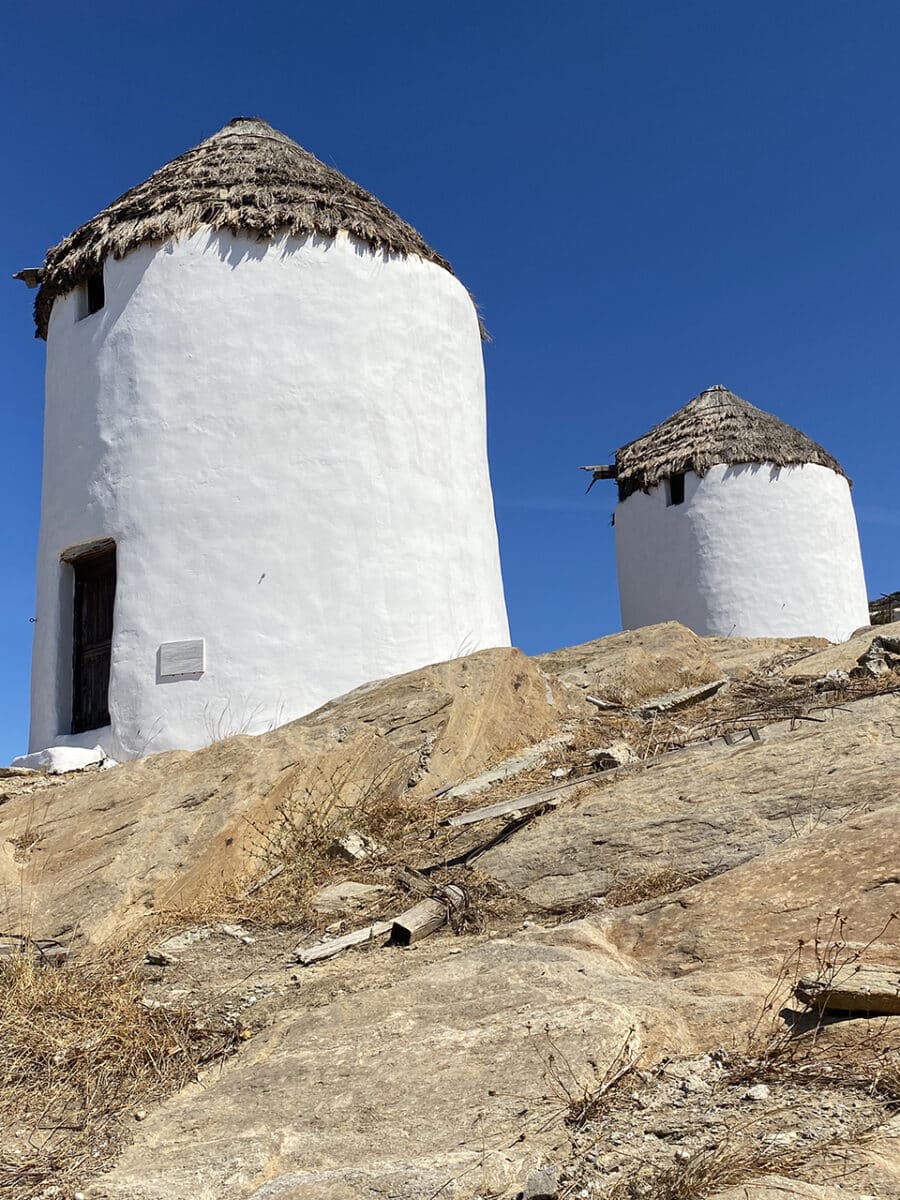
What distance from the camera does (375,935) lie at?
4531 mm

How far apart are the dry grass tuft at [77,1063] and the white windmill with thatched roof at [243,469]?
430cm

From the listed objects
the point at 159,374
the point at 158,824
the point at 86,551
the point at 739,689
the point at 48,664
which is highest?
the point at 159,374

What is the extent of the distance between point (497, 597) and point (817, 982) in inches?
278

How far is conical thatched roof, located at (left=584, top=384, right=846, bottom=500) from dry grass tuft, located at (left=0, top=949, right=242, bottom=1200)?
14108 mm

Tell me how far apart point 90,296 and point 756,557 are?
10.5m

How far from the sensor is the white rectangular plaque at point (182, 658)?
8.45 meters

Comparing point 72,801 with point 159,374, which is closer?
point 72,801

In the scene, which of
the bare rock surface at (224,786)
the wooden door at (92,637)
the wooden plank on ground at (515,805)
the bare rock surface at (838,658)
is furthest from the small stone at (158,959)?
the bare rock surface at (838,658)

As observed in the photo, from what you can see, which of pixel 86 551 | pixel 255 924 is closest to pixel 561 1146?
pixel 255 924

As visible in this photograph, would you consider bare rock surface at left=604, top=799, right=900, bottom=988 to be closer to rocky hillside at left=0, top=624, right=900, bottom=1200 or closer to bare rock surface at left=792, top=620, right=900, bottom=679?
rocky hillside at left=0, top=624, right=900, bottom=1200

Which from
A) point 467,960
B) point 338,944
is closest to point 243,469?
point 338,944

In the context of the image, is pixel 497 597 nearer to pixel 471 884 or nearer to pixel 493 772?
pixel 493 772

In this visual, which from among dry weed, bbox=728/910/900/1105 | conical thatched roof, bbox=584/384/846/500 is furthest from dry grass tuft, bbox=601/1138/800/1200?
conical thatched roof, bbox=584/384/846/500

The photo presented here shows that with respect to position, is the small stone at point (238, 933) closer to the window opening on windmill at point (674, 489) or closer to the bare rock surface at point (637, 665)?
the bare rock surface at point (637, 665)
